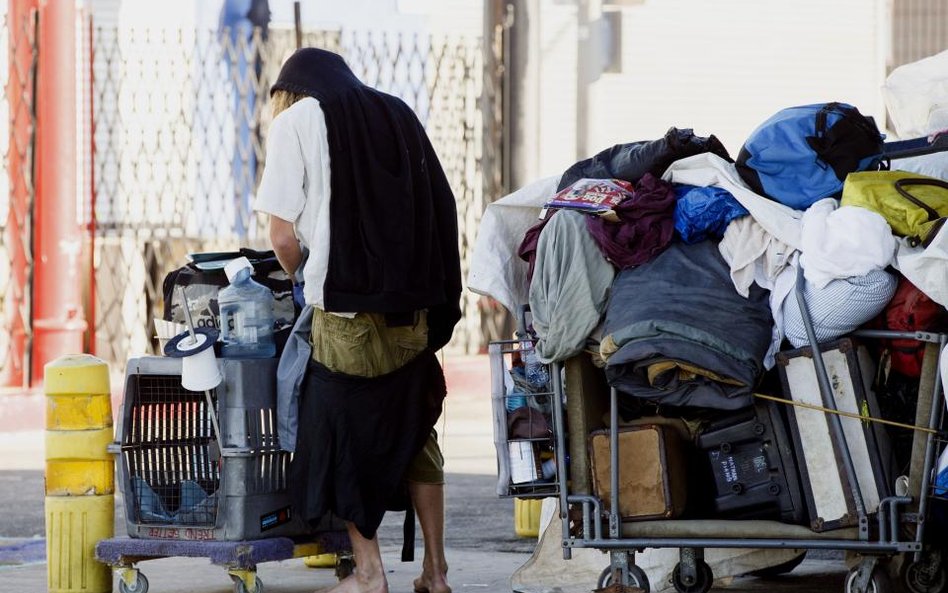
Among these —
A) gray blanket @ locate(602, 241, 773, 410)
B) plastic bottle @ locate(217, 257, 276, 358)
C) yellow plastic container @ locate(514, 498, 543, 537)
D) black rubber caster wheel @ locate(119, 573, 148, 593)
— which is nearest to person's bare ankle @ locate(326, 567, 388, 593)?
black rubber caster wheel @ locate(119, 573, 148, 593)

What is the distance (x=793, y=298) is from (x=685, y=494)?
0.74 m

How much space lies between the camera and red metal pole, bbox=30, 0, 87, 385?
11.2m

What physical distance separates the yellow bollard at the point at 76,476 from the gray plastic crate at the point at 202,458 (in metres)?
0.12

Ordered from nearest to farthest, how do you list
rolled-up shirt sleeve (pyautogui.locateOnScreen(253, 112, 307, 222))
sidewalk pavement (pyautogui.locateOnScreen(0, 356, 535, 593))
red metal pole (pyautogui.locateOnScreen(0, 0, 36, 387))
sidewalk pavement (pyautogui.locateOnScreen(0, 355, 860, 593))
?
rolled-up shirt sleeve (pyautogui.locateOnScreen(253, 112, 307, 222)) < sidewalk pavement (pyautogui.locateOnScreen(0, 355, 860, 593)) < sidewalk pavement (pyautogui.locateOnScreen(0, 356, 535, 593)) < red metal pole (pyautogui.locateOnScreen(0, 0, 36, 387))

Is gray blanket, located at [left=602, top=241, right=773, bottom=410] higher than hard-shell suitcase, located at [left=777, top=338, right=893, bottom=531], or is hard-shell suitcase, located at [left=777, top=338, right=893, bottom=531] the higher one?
gray blanket, located at [left=602, top=241, right=773, bottom=410]

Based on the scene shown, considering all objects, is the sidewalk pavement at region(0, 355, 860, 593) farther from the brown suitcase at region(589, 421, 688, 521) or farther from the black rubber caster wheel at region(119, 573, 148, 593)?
the brown suitcase at region(589, 421, 688, 521)

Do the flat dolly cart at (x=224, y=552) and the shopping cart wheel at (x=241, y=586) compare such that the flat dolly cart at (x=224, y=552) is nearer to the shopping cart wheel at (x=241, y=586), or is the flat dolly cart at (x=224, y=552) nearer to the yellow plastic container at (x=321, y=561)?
the shopping cart wheel at (x=241, y=586)

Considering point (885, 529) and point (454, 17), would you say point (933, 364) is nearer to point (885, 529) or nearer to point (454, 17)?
point (885, 529)

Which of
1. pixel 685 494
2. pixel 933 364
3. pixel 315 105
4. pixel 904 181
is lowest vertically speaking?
pixel 685 494

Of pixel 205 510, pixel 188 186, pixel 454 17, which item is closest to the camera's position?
pixel 205 510

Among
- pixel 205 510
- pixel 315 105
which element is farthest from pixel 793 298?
pixel 205 510

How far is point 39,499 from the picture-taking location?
27.6ft

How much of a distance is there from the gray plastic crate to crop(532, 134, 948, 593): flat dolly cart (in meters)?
1.01

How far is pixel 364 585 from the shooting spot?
213 inches
